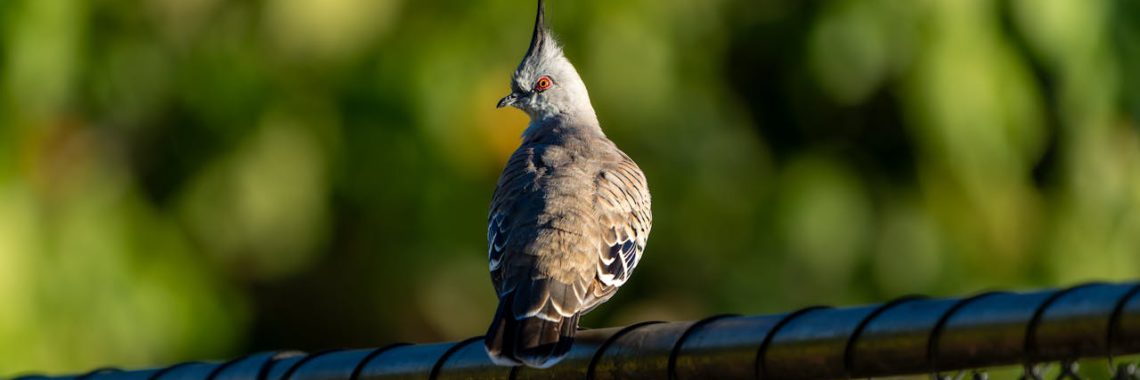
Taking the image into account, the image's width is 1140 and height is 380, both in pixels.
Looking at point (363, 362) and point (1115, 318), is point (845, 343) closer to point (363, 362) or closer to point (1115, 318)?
point (1115, 318)

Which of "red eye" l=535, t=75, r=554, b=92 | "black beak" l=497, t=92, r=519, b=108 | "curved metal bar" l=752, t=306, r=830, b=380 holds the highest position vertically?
"curved metal bar" l=752, t=306, r=830, b=380

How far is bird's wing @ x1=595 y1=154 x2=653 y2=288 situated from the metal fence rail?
1394mm

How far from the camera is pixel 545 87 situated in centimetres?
588

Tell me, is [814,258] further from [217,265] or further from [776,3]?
[217,265]

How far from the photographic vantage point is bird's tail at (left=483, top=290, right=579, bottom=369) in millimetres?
2811

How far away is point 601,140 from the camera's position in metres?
5.27

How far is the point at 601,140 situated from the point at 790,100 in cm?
387

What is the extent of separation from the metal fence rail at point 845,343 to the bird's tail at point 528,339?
0.09m

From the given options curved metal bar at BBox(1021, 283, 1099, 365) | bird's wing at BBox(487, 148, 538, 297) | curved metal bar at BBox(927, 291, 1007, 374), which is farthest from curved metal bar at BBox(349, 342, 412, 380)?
curved metal bar at BBox(1021, 283, 1099, 365)

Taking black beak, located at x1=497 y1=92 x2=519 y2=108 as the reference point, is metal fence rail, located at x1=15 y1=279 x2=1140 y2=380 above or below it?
above

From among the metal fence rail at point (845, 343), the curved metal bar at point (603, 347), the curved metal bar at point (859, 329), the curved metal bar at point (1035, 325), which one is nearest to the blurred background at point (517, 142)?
the metal fence rail at point (845, 343)

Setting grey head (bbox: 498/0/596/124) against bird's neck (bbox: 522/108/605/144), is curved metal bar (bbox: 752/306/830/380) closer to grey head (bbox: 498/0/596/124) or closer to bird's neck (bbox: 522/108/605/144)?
bird's neck (bbox: 522/108/605/144)

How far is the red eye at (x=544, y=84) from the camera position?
5.88m

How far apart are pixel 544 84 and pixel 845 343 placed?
12.8ft
